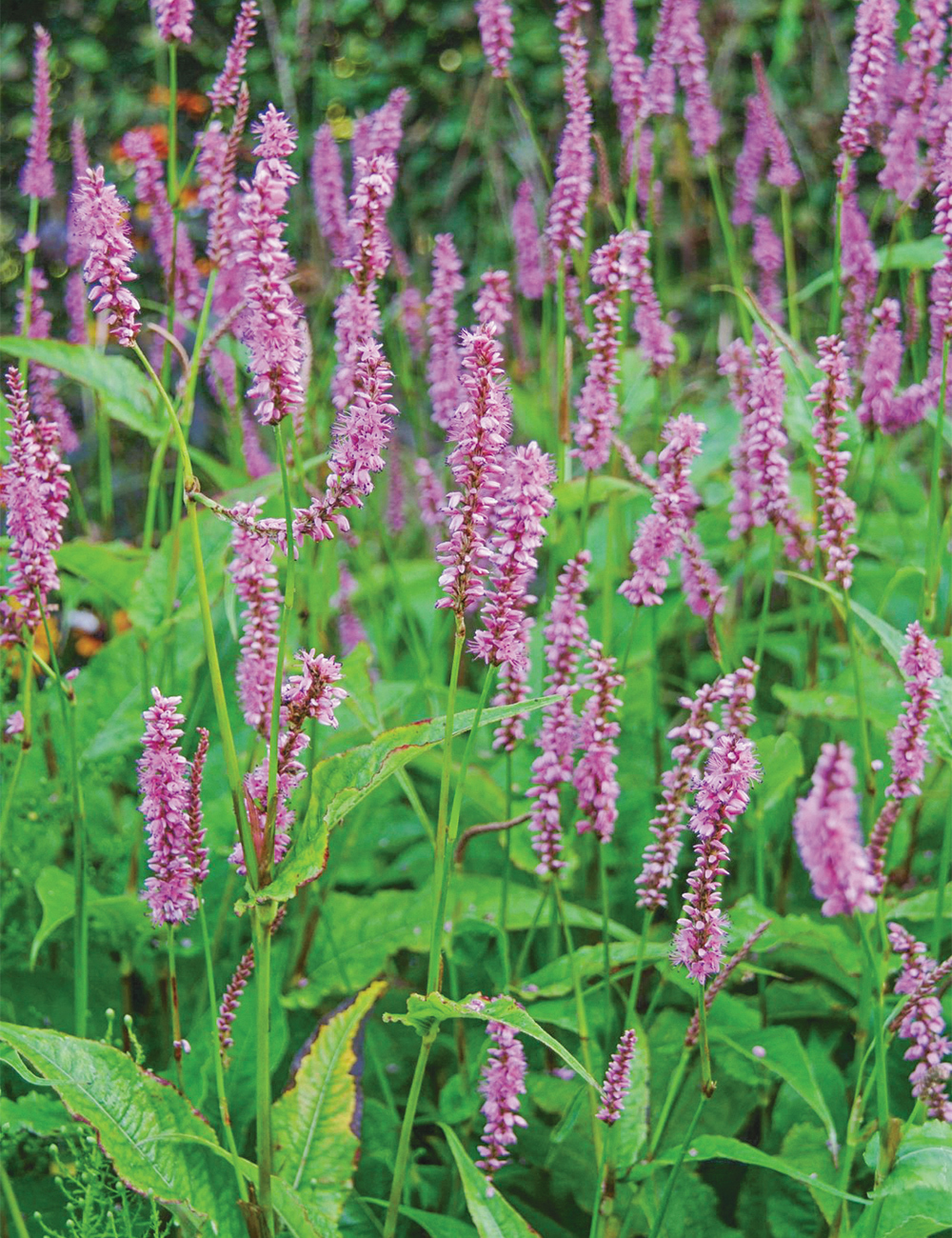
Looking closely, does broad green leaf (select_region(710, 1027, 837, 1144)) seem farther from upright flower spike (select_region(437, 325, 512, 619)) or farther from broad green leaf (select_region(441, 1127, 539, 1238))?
upright flower spike (select_region(437, 325, 512, 619))

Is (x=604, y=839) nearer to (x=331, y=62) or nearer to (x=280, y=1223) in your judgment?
(x=280, y=1223)

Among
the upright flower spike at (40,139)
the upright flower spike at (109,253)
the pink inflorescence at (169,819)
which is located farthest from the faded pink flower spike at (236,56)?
the pink inflorescence at (169,819)

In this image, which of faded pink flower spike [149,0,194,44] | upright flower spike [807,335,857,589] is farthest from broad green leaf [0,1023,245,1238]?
faded pink flower spike [149,0,194,44]

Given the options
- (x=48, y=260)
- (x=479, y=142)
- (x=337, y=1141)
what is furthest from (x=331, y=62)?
(x=337, y=1141)

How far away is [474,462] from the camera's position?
3.75 feet

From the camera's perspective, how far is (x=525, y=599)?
1.28 meters

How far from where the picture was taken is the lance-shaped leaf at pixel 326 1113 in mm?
1602

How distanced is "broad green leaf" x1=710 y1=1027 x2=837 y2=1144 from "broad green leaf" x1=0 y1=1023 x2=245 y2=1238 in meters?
0.69

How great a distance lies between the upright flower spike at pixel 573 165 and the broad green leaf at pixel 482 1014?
4.11ft

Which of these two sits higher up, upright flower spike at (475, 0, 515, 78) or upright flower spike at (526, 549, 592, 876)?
upright flower spike at (475, 0, 515, 78)

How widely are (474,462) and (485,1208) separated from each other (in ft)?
3.02

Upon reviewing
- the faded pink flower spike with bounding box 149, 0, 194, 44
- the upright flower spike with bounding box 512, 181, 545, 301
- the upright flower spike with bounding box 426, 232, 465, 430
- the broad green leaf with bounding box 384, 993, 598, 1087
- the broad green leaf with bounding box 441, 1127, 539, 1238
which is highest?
the faded pink flower spike with bounding box 149, 0, 194, 44

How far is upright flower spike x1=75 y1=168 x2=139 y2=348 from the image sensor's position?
1138 millimetres

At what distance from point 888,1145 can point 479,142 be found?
495 centimetres
